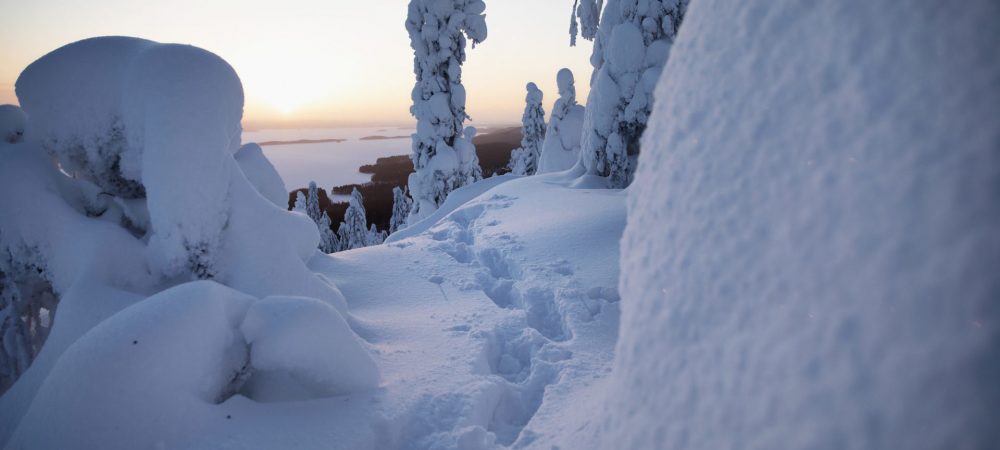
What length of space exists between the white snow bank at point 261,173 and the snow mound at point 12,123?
1.76m

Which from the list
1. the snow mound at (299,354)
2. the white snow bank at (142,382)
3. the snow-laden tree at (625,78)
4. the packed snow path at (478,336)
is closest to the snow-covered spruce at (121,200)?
the snow mound at (299,354)

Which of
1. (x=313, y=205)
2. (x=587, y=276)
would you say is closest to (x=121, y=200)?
(x=587, y=276)

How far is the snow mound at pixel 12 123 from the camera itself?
4.10m

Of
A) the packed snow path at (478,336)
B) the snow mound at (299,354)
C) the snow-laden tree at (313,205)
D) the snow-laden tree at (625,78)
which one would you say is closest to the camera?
the packed snow path at (478,336)

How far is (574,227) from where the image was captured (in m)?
6.23

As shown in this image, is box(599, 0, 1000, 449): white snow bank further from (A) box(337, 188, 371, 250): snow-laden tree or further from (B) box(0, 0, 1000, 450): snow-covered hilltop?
(A) box(337, 188, 371, 250): snow-laden tree

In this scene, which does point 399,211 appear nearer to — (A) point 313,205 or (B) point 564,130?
(A) point 313,205

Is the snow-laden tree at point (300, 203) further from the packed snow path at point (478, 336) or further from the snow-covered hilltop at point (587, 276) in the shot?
the snow-covered hilltop at point (587, 276)

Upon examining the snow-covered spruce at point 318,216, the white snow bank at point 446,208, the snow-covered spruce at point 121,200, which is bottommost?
the snow-covered spruce at point 318,216

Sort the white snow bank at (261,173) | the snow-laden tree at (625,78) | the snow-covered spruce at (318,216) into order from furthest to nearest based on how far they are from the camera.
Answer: the snow-covered spruce at (318,216) < the snow-laden tree at (625,78) < the white snow bank at (261,173)

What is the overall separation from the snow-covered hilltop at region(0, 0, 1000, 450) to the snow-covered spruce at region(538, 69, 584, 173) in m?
10.1

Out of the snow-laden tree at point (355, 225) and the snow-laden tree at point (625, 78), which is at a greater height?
the snow-laden tree at point (625, 78)

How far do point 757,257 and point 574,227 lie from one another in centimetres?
526

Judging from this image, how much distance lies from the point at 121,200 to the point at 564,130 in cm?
1437
